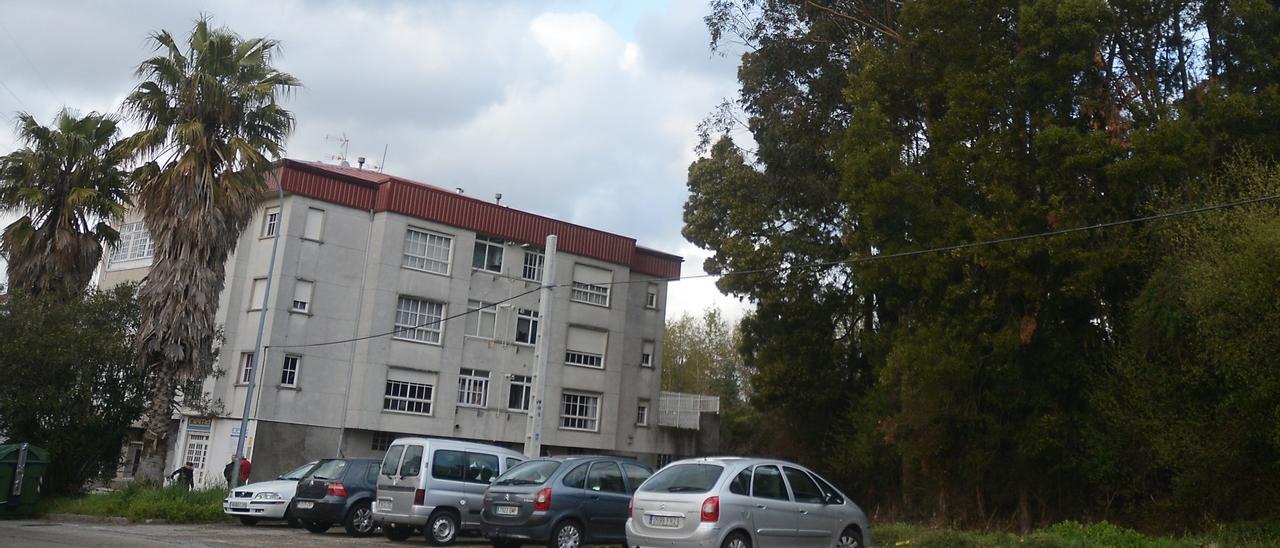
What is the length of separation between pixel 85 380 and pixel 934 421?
64.6 ft

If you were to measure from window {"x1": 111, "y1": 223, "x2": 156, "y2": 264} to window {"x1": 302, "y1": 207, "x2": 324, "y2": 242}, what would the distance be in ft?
31.4

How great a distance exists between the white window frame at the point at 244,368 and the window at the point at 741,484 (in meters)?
24.9

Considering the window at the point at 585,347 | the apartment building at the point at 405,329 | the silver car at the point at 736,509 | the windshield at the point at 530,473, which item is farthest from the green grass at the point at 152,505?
the window at the point at 585,347

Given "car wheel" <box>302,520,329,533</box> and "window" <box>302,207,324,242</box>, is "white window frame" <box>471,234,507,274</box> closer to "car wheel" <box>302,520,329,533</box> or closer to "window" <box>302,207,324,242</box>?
"window" <box>302,207,324,242</box>

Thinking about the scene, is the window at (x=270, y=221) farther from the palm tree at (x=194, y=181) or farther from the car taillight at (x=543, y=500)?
the car taillight at (x=543, y=500)

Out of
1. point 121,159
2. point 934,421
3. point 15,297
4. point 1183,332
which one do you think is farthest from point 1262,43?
point 15,297

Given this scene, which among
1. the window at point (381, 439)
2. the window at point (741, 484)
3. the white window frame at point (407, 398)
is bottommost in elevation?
the window at point (741, 484)

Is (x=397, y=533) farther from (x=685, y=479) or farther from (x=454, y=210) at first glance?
(x=454, y=210)

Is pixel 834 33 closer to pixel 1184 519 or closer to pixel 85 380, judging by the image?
pixel 1184 519

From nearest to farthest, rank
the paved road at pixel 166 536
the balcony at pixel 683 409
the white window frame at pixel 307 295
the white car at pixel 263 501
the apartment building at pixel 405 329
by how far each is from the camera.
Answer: the paved road at pixel 166 536
the white car at pixel 263 501
the apartment building at pixel 405 329
the white window frame at pixel 307 295
the balcony at pixel 683 409

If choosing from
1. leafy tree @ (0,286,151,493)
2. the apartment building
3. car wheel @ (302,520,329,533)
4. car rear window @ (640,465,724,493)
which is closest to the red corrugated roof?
the apartment building

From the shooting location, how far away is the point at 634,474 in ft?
53.6

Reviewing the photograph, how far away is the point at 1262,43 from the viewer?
2180cm

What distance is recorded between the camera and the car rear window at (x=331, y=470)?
19469 millimetres
